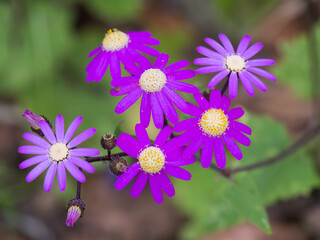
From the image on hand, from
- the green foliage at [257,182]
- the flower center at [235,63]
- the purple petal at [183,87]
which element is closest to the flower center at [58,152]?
the purple petal at [183,87]

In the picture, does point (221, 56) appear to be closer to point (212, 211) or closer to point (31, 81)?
point (212, 211)

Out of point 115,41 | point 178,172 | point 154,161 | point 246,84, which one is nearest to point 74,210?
point 154,161

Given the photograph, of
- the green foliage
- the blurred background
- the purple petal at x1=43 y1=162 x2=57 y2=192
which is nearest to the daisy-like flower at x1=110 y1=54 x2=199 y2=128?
the purple petal at x1=43 y1=162 x2=57 y2=192

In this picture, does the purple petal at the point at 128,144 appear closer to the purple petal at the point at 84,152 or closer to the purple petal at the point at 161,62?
the purple petal at the point at 84,152

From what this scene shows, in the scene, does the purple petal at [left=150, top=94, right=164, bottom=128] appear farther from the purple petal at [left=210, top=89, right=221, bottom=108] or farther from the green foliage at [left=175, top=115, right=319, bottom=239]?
the green foliage at [left=175, top=115, right=319, bottom=239]

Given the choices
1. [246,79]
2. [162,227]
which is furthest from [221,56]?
[162,227]

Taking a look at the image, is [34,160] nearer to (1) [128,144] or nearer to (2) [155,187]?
(1) [128,144]
